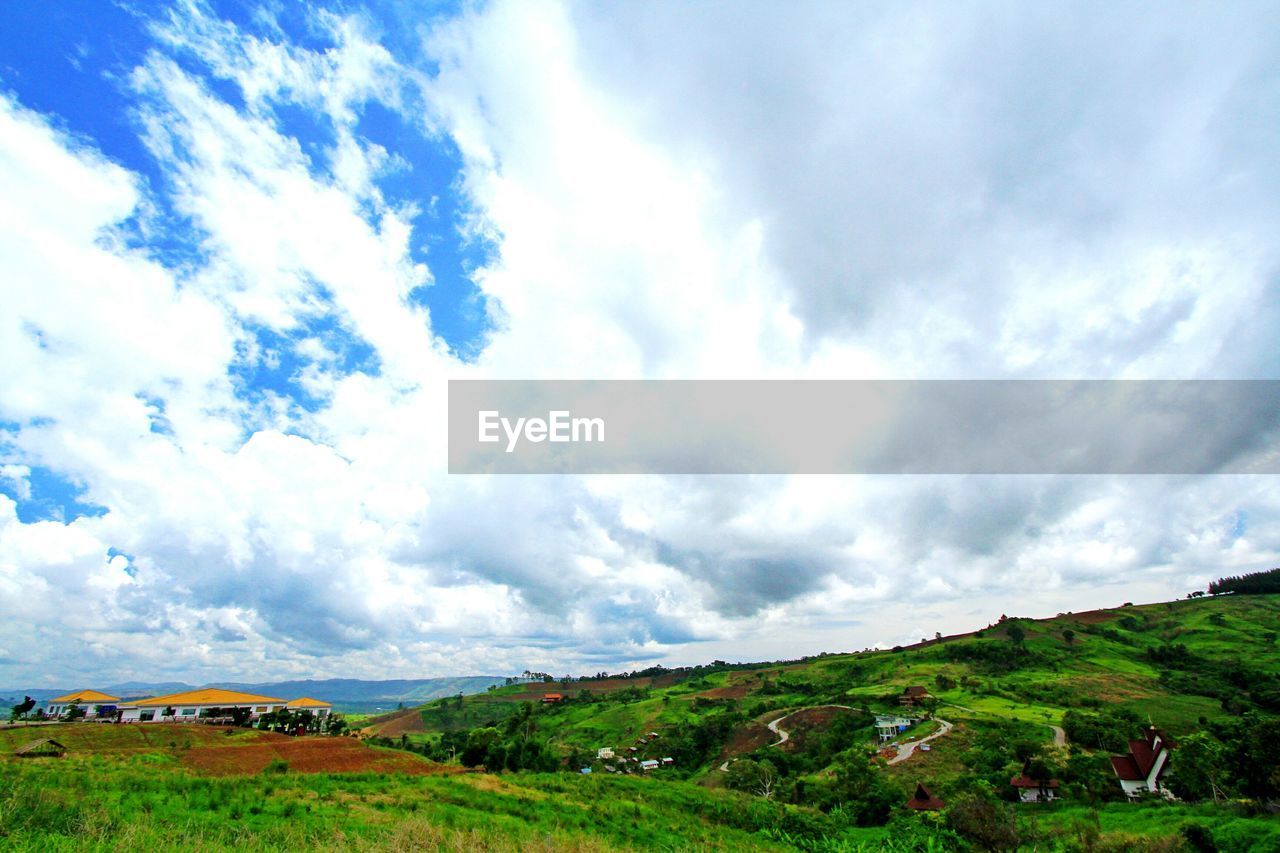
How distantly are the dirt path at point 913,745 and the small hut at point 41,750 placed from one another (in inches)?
2952

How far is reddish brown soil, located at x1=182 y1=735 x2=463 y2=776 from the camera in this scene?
4131 centimetres

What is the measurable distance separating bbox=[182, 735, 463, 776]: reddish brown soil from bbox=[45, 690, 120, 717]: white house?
54224 millimetres

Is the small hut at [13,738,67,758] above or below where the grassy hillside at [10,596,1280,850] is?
above

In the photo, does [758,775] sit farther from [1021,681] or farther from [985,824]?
[1021,681]

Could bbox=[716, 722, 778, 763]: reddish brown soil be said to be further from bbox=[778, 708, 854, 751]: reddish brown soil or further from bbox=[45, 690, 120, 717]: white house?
bbox=[45, 690, 120, 717]: white house

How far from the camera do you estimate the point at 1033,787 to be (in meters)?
56.9

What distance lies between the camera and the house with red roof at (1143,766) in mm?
57594

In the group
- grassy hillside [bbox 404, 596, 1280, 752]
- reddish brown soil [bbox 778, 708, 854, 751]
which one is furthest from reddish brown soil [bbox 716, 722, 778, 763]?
grassy hillside [bbox 404, 596, 1280, 752]

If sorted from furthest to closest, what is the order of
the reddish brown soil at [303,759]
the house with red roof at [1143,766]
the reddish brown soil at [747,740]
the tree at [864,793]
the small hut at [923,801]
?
the reddish brown soil at [747,740] → the house with red roof at [1143,766] → the small hut at [923,801] → the tree at [864,793] → the reddish brown soil at [303,759]

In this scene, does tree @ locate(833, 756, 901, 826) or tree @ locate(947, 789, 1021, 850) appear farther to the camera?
tree @ locate(833, 756, 901, 826)

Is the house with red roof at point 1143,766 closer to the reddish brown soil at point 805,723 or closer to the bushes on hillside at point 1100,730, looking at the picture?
the bushes on hillside at point 1100,730

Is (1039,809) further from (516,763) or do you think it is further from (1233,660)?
(1233,660)

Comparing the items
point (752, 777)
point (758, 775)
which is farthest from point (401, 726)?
point (758, 775)

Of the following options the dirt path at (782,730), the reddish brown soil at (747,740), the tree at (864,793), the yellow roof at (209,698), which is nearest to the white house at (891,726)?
the dirt path at (782,730)
